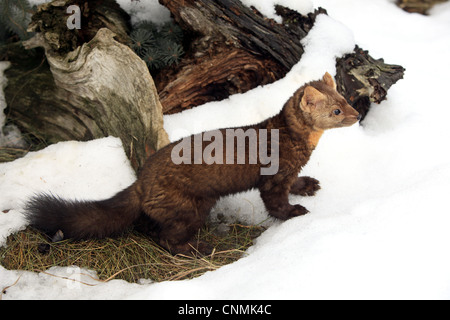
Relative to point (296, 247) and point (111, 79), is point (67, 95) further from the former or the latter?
point (296, 247)

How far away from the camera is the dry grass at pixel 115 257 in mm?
2744

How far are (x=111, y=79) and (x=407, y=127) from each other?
2564mm

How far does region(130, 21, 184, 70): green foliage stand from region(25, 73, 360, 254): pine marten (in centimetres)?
113

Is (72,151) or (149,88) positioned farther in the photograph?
(72,151)

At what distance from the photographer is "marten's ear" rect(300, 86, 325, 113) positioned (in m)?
2.93

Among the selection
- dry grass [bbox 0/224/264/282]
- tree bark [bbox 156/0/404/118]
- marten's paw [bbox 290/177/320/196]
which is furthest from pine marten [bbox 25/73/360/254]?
tree bark [bbox 156/0/404/118]

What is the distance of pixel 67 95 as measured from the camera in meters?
3.92

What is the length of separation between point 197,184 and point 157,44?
159 cm

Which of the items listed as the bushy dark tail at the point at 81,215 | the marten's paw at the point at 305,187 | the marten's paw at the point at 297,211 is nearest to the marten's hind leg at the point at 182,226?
the bushy dark tail at the point at 81,215

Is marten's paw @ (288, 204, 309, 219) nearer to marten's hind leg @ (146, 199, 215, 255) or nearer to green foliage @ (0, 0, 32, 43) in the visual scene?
marten's hind leg @ (146, 199, 215, 255)

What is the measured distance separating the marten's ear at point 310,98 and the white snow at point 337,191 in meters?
0.75
